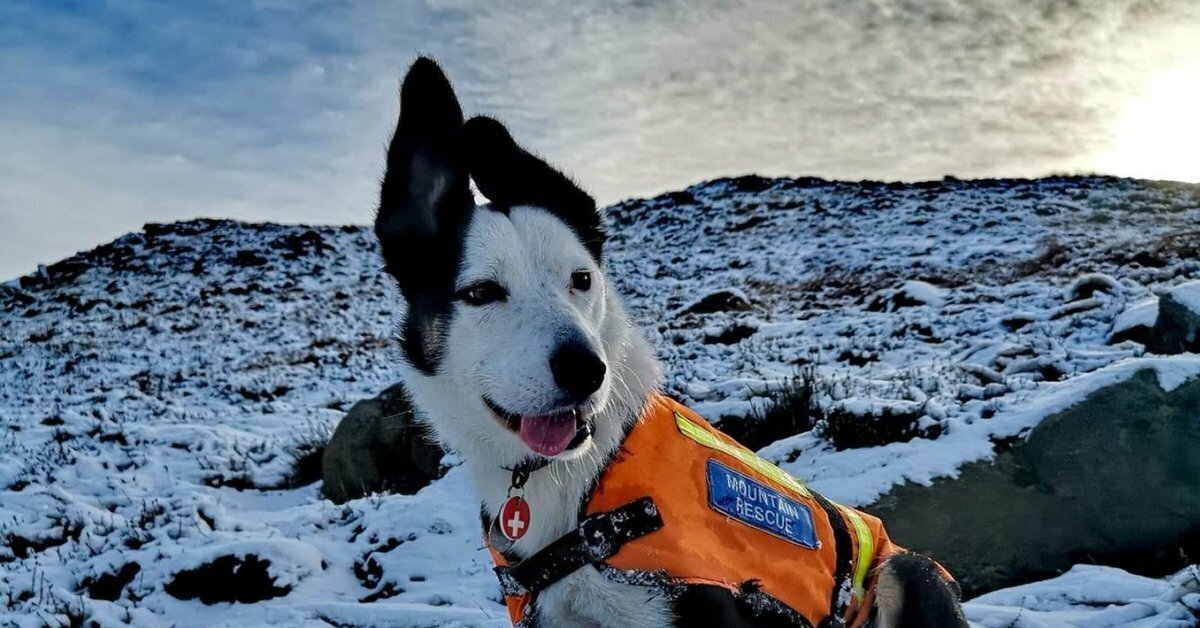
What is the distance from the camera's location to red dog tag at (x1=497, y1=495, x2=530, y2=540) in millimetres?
2770

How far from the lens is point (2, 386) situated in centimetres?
1750

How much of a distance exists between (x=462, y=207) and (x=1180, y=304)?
813 centimetres

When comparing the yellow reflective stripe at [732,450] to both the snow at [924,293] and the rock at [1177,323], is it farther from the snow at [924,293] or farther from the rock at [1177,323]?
the snow at [924,293]

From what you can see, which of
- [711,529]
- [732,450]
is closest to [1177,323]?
[732,450]

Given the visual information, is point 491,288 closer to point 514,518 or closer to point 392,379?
point 514,518

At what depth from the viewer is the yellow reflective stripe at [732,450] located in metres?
2.93

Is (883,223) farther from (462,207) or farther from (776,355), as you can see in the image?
(462,207)

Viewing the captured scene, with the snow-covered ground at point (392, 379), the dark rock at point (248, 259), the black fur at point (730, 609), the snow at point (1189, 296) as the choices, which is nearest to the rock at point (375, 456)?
the snow-covered ground at point (392, 379)

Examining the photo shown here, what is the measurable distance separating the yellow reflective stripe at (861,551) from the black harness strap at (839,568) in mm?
59

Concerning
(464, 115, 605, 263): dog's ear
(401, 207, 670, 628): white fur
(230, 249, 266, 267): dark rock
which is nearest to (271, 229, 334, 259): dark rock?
(230, 249, 266, 267): dark rock

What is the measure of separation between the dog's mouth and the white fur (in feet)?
0.14

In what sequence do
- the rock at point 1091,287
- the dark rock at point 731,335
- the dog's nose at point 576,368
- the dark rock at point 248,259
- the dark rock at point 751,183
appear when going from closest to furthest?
the dog's nose at point 576,368
the rock at point 1091,287
the dark rock at point 731,335
the dark rock at point 248,259
the dark rock at point 751,183

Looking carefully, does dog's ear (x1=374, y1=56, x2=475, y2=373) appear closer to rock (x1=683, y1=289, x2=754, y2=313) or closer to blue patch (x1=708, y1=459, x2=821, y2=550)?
blue patch (x1=708, y1=459, x2=821, y2=550)

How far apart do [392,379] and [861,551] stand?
14.7 m
